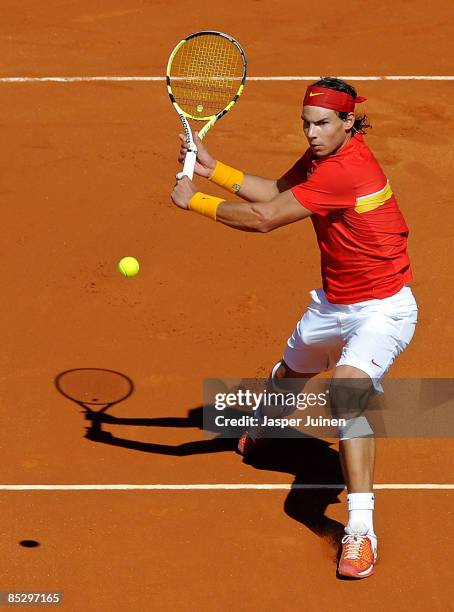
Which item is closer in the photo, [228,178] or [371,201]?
[371,201]

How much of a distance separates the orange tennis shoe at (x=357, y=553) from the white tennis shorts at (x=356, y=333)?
1.00 metres

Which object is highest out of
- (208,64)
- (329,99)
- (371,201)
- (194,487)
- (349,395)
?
(208,64)

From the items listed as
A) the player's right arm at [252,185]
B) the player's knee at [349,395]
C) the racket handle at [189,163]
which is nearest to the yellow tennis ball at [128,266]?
the player's right arm at [252,185]

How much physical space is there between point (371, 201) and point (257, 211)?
0.75m

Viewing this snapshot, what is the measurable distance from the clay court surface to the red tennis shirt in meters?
1.51

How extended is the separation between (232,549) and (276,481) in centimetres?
88

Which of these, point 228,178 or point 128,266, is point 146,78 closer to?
point 128,266

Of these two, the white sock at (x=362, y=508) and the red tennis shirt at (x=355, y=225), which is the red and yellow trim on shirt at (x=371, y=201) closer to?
the red tennis shirt at (x=355, y=225)

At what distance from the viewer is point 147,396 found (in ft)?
32.6

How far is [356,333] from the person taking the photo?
846cm

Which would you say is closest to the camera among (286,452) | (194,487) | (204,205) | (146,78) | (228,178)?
(204,205)

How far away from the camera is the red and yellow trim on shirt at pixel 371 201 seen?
8312 mm

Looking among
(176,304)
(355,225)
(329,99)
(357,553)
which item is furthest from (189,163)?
(357,553)

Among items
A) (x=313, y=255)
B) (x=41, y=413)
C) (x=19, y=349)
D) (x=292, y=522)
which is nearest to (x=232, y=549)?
(x=292, y=522)
